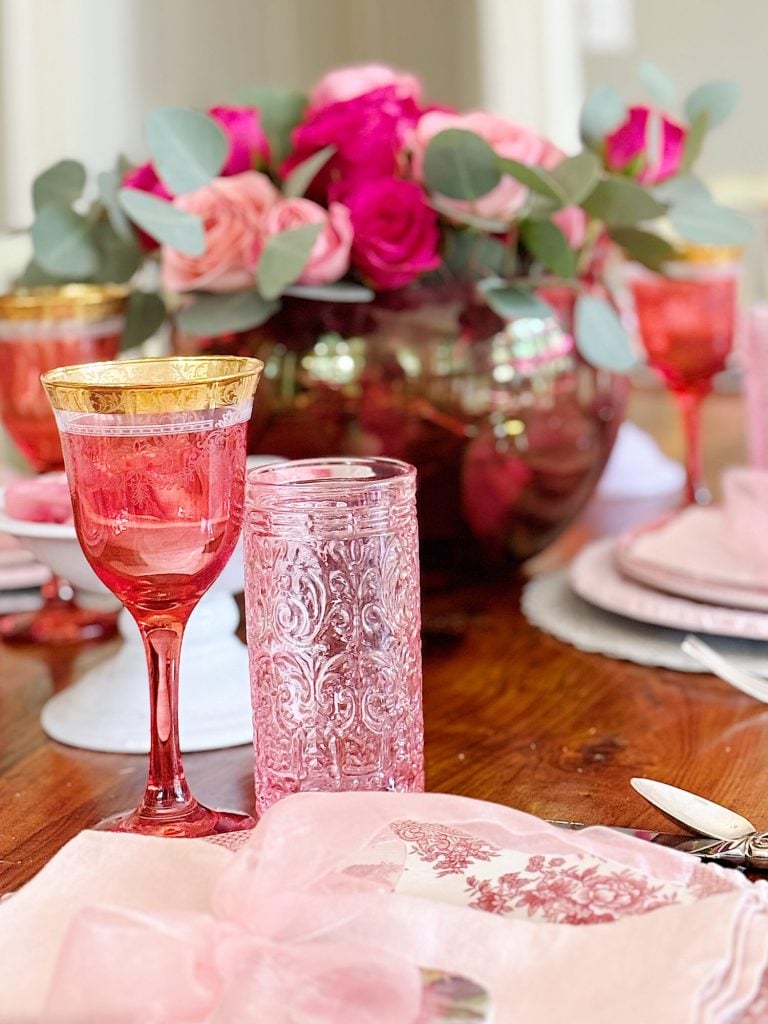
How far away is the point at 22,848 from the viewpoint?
65cm

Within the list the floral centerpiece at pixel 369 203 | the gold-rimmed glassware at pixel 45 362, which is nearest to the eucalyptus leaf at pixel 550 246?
the floral centerpiece at pixel 369 203

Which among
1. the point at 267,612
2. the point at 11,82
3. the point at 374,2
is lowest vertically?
the point at 267,612

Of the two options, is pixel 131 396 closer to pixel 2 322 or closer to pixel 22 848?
pixel 22 848

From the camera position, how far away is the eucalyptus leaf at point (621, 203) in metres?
0.98

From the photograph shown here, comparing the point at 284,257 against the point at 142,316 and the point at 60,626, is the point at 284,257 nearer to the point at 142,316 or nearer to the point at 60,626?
the point at 142,316

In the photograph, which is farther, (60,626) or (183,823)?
(60,626)

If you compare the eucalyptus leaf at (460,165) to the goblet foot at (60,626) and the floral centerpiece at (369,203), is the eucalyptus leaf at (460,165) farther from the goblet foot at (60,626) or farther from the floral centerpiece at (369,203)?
the goblet foot at (60,626)

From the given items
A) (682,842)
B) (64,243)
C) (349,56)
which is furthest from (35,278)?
(349,56)

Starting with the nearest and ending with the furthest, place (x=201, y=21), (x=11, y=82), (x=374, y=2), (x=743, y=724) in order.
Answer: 1. (x=743, y=724)
2. (x=11, y=82)
3. (x=201, y=21)
4. (x=374, y=2)

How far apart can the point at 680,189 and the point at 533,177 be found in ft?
0.66

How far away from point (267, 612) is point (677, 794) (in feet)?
0.66

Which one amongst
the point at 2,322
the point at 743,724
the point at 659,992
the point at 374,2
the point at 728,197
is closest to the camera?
the point at 659,992

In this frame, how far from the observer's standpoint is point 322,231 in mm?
933

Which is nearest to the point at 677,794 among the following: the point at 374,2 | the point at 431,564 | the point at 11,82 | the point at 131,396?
the point at 131,396
